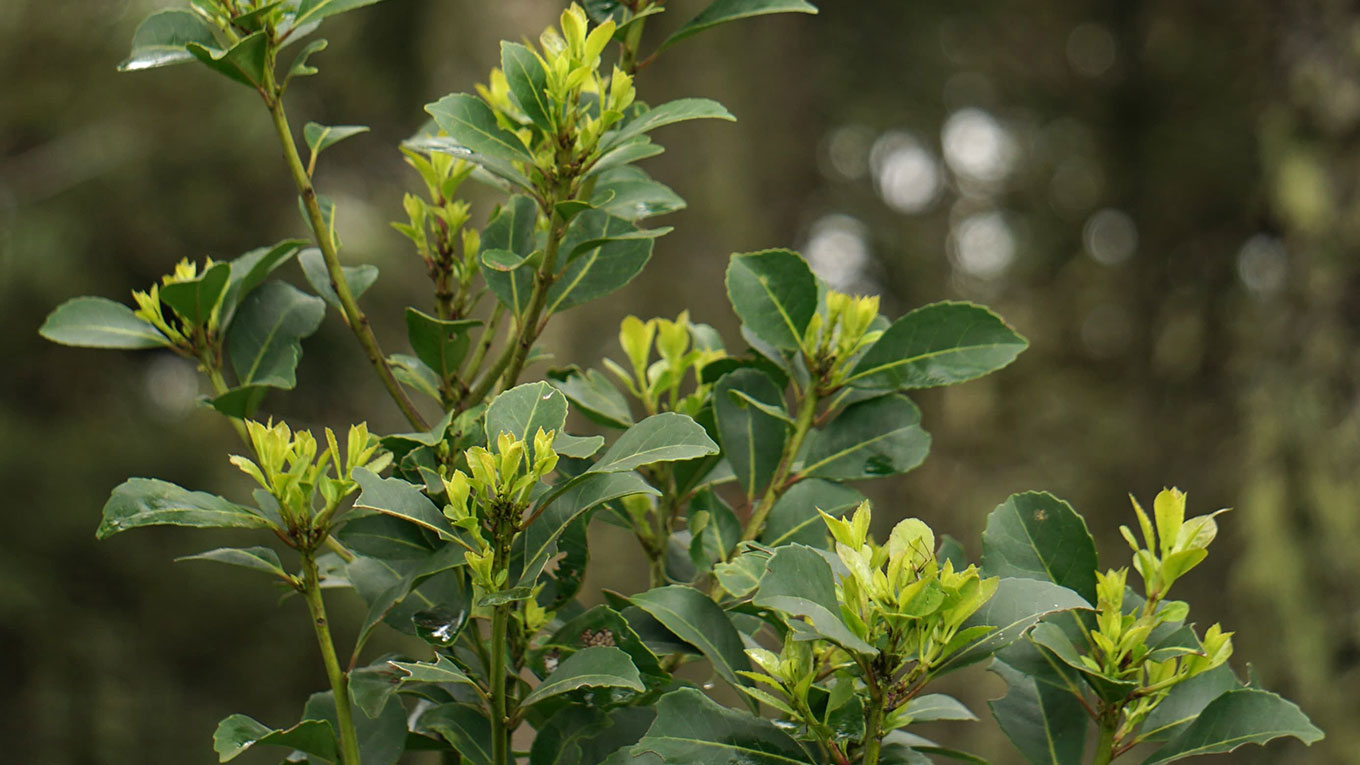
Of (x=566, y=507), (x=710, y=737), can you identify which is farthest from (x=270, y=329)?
(x=710, y=737)

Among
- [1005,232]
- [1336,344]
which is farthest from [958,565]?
[1005,232]

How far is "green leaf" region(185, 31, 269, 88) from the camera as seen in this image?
55 cm

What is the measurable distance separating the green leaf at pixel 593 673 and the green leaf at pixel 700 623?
0.03 metres

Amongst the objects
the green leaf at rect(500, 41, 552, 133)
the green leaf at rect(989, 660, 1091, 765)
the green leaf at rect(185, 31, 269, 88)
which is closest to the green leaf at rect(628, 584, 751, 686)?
the green leaf at rect(989, 660, 1091, 765)

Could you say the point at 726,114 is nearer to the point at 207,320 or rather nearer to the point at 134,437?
the point at 207,320

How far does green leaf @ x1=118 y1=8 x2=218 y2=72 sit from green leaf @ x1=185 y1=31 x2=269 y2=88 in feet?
0.04

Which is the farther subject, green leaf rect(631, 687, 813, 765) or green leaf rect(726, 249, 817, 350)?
green leaf rect(726, 249, 817, 350)

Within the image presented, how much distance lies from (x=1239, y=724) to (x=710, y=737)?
23 cm

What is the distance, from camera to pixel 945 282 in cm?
414

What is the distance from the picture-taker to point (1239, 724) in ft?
1.59

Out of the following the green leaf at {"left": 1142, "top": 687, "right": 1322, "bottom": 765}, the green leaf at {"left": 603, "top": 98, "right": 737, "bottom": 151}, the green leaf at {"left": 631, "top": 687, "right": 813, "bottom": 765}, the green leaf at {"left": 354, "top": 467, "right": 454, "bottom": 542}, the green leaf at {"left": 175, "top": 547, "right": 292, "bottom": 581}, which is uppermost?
the green leaf at {"left": 603, "top": 98, "right": 737, "bottom": 151}

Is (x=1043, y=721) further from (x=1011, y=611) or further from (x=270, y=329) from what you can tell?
(x=270, y=329)

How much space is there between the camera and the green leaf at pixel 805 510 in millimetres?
591

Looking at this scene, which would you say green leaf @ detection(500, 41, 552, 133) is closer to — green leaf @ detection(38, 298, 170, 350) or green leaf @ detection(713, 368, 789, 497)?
green leaf @ detection(713, 368, 789, 497)
